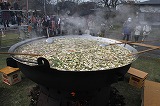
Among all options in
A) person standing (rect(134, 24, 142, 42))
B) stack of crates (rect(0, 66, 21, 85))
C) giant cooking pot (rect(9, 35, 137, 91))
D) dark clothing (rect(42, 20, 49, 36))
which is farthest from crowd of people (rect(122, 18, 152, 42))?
giant cooking pot (rect(9, 35, 137, 91))

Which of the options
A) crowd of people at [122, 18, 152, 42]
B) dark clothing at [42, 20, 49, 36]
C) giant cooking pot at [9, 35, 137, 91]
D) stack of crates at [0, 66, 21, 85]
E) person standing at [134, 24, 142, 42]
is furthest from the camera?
dark clothing at [42, 20, 49, 36]

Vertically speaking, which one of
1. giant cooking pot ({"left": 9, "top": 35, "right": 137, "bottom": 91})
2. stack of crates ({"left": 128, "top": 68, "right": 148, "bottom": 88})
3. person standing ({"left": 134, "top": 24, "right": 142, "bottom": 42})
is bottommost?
stack of crates ({"left": 128, "top": 68, "right": 148, "bottom": 88})

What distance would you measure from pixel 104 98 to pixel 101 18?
8.75 metres

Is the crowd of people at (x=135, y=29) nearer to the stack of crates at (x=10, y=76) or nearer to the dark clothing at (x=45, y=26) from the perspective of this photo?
the dark clothing at (x=45, y=26)

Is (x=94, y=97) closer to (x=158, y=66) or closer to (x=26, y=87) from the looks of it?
(x=26, y=87)

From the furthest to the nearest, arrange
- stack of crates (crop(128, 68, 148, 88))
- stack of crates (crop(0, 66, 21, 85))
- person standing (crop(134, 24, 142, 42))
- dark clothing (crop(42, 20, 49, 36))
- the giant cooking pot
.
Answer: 1. dark clothing (crop(42, 20, 49, 36))
2. person standing (crop(134, 24, 142, 42))
3. stack of crates (crop(128, 68, 148, 88))
4. stack of crates (crop(0, 66, 21, 85))
5. the giant cooking pot

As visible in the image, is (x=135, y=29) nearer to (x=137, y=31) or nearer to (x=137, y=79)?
(x=137, y=31)

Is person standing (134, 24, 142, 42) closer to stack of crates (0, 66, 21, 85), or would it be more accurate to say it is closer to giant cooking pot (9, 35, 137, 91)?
stack of crates (0, 66, 21, 85)

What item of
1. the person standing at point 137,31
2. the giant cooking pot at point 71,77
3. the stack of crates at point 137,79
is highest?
the person standing at point 137,31

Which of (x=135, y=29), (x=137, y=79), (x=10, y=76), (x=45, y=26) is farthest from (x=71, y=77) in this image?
(x=45, y=26)

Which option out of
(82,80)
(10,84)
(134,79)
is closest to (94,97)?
(82,80)

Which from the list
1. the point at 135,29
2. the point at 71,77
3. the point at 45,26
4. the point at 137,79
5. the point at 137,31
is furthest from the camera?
the point at 45,26

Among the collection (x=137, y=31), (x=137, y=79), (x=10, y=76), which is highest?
(x=137, y=31)

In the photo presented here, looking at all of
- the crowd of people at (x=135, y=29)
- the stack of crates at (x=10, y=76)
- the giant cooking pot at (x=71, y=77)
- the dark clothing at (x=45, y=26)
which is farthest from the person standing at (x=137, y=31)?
the giant cooking pot at (x=71, y=77)
